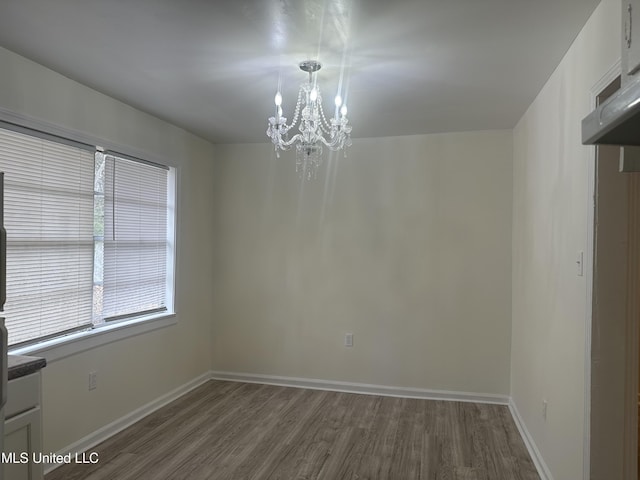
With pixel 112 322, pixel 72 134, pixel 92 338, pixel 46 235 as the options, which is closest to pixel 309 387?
pixel 112 322

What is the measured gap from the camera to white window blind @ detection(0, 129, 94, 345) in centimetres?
260

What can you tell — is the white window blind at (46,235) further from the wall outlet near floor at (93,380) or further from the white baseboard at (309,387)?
the white baseboard at (309,387)

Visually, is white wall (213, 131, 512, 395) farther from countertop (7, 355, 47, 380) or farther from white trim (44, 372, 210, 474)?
countertop (7, 355, 47, 380)

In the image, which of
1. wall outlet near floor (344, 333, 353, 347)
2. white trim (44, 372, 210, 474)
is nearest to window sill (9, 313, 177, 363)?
white trim (44, 372, 210, 474)

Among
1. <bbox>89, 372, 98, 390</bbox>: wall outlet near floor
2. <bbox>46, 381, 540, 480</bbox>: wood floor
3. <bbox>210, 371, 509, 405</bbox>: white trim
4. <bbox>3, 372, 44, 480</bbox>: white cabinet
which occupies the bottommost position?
<bbox>46, 381, 540, 480</bbox>: wood floor

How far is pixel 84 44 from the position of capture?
7.80 ft

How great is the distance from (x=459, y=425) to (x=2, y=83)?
3.85 meters

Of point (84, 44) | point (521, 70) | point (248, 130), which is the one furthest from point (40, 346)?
point (521, 70)

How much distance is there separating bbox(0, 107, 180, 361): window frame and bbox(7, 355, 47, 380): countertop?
28.7 inches

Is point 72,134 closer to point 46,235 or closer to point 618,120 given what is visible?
point 46,235

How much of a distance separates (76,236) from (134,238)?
62cm

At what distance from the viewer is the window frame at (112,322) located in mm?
2642

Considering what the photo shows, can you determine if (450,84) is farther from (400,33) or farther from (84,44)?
(84,44)

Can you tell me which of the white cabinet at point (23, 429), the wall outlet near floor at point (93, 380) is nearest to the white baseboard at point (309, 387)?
the wall outlet near floor at point (93, 380)
